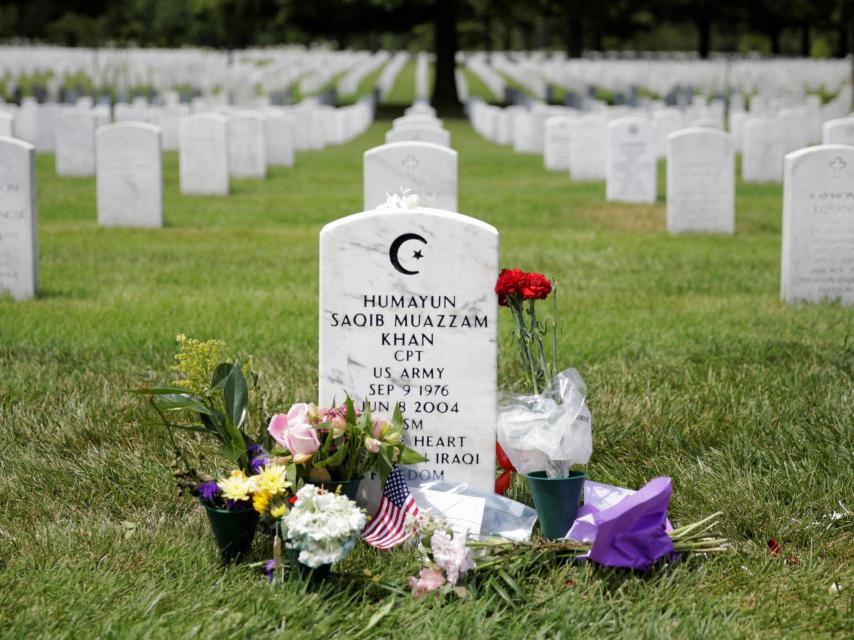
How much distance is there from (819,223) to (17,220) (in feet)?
18.3

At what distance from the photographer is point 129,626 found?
3533mm

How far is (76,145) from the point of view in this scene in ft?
63.5

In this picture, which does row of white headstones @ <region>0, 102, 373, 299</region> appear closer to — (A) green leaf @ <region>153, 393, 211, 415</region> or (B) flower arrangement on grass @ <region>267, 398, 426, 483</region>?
(A) green leaf @ <region>153, 393, 211, 415</region>

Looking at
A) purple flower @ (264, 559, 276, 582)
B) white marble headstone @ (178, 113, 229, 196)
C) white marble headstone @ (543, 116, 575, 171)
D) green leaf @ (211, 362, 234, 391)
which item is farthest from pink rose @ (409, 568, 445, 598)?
white marble headstone @ (543, 116, 575, 171)

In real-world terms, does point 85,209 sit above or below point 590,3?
below

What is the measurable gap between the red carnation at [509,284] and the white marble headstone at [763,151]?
575 inches

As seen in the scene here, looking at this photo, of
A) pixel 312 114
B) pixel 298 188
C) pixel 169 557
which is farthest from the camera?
pixel 312 114

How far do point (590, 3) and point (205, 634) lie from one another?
43.2 m

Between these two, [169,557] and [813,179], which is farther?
[813,179]

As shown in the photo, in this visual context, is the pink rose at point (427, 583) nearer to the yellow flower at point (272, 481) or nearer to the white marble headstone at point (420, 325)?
the yellow flower at point (272, 481)

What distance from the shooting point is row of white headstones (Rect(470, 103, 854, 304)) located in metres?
8.35

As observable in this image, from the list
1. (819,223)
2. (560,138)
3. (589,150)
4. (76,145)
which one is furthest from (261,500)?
(560,138)

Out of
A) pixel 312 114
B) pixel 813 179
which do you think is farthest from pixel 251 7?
pixel 813 179

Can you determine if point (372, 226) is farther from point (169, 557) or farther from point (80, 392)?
point (80, 392)
